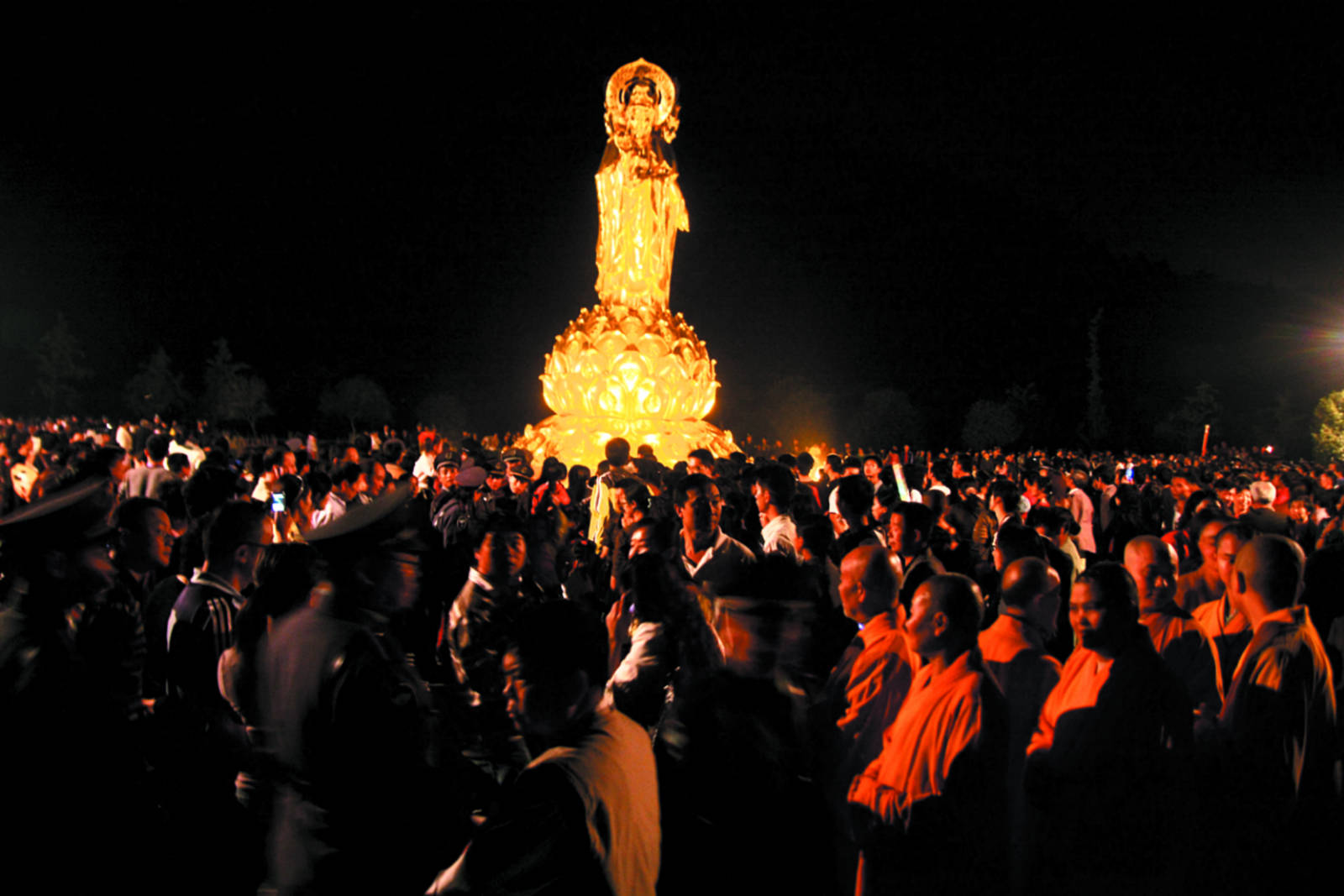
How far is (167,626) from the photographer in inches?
119

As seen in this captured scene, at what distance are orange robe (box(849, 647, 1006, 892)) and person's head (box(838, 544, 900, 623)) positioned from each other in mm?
573

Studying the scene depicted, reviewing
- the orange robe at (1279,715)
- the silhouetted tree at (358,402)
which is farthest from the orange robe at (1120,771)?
the silhouetted tree at (358,402)

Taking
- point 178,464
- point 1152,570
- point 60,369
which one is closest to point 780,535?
point 1152,570

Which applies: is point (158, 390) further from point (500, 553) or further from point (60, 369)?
point (500, 553)

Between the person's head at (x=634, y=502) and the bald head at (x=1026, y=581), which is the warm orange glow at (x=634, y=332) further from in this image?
the bald head at (x=1026, y=581)

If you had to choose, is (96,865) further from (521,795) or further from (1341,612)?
(1341,612)

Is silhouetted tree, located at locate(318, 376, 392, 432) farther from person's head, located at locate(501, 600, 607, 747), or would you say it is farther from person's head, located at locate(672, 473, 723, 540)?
person's head, located at locate(501, 600, 607, 747)

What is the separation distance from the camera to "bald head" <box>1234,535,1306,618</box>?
105 inches

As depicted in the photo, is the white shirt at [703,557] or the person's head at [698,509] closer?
the white shirt at [703,557]

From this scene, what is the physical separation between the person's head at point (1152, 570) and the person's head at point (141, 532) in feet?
12.8

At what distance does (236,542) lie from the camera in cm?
306

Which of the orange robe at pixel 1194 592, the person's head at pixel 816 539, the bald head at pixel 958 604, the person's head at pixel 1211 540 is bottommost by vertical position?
the bald head at pixel 958 604

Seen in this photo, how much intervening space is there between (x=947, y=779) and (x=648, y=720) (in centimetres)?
110

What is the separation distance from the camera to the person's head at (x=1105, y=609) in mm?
2359
